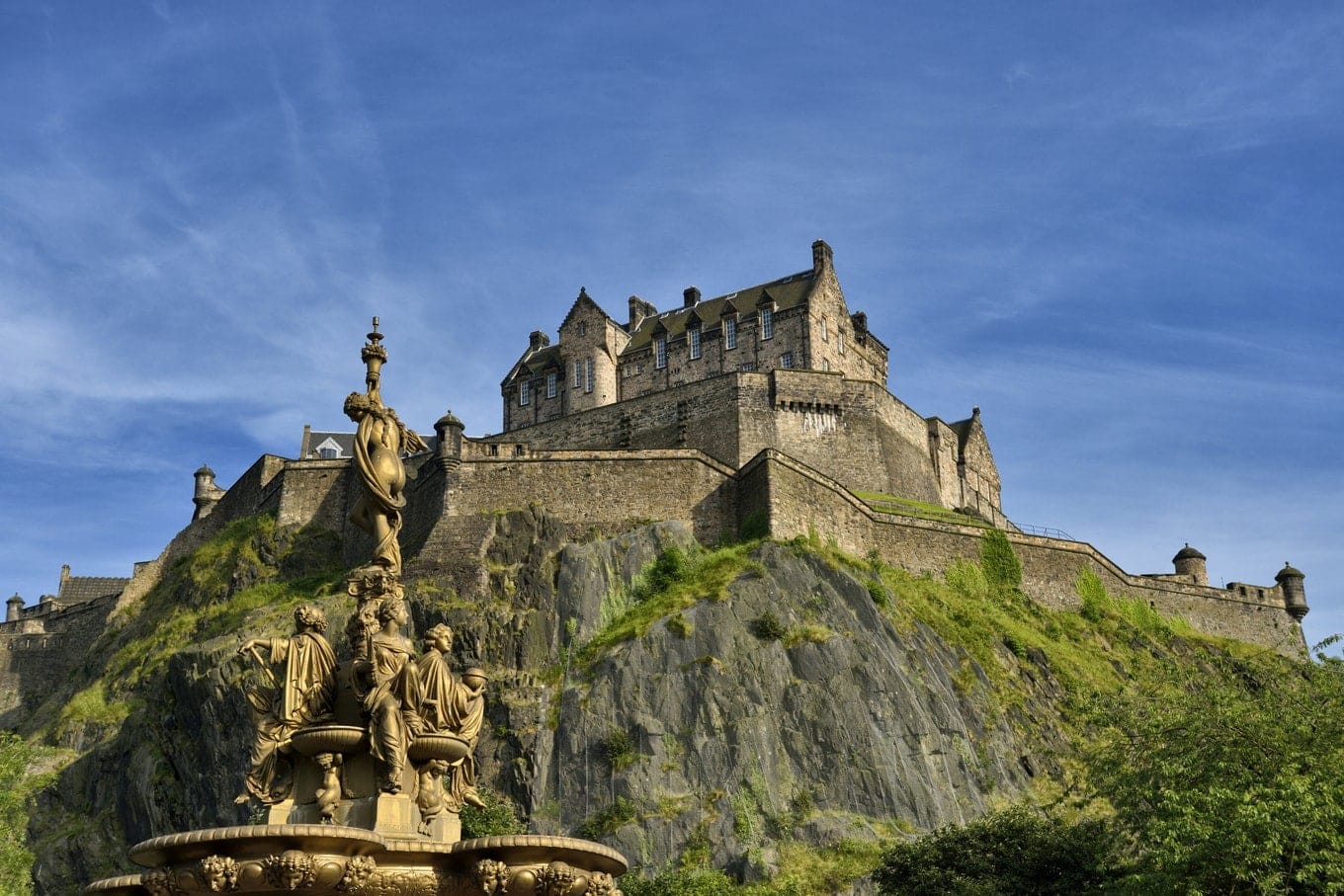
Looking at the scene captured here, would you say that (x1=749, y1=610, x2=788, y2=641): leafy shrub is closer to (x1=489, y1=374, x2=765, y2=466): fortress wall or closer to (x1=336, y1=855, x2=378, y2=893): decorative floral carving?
(x1=489, y1=374, x2=765, y2=466): fortress wall

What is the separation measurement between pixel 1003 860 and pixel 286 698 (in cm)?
2585

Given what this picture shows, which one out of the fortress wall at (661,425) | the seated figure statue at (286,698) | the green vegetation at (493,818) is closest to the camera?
the seated figure statue at (286,698)

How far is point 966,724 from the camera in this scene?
52281mm

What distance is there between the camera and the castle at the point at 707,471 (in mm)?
59844

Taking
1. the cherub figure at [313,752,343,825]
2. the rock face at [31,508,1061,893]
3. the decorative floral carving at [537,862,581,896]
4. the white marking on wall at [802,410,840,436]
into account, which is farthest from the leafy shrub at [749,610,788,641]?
the decorative floral carving at [537,862,581,896]

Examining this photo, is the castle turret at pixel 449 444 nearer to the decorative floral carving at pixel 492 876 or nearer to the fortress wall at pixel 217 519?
the fortress wall at pixel 217 519

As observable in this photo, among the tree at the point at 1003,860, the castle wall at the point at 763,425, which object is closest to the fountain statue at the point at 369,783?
the tree at the point at 1003,860

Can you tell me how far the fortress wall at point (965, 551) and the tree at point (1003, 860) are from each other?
70.8 ft

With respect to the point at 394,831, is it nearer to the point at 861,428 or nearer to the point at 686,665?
the point at 686,665

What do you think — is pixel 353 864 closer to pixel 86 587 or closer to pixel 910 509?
pixel 910 509

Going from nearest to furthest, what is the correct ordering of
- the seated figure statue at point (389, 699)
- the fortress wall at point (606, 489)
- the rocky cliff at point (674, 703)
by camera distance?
the seated figure statue at point (389, 699) → the rocky cliff at point (674, 703) → the fortress wall at point (606, 489)

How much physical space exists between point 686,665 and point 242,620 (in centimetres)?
1989

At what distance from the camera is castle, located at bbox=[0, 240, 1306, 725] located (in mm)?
59844

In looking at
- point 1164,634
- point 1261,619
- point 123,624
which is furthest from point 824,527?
point 123,624
